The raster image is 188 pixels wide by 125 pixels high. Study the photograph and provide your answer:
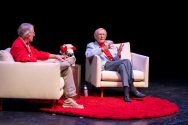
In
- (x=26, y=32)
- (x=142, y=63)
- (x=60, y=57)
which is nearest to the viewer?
(x=26, y=32)

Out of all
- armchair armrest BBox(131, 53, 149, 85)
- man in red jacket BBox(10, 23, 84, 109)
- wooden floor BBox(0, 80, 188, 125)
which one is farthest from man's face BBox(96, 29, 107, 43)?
wooden floor BBox(0, 80, 188, 125)

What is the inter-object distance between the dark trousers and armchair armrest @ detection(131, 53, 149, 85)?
0.82 ft

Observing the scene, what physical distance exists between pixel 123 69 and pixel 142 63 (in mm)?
443

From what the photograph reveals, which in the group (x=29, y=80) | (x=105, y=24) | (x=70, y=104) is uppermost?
(x=105, y=24)

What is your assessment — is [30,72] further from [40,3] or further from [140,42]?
[140,42]

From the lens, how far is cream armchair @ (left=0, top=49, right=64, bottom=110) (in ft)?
16.6

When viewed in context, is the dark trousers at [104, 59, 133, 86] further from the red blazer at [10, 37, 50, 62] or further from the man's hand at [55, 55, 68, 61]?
the red blazer at [10, 37, 50, 62]

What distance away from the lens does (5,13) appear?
9.76 metres

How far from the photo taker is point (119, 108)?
209 inches

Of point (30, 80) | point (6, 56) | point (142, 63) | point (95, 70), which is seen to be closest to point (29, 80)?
point (30, 80)

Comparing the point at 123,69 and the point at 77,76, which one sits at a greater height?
the point at 123,69

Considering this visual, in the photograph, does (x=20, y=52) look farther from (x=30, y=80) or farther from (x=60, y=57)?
(x=60, y=57)

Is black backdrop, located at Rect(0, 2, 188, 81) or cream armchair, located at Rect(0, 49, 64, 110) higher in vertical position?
black backdrop, located at Rect(0, 2, 188, 81)

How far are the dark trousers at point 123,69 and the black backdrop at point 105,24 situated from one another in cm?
342
